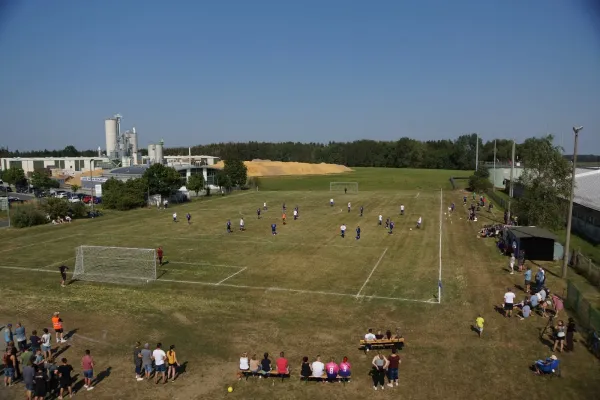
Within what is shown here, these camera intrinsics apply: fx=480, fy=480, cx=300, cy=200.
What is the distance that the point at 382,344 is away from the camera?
18.2 metres

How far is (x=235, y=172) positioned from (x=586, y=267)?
228 ft

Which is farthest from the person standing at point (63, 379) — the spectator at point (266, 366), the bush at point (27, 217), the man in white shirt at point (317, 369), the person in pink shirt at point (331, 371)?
the bush at point (27, 217)

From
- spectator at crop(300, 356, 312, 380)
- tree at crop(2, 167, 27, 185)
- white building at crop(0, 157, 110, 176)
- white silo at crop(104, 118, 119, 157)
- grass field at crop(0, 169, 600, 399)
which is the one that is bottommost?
grass field at crop(0, 169, 600, 399)

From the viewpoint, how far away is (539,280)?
2483cm

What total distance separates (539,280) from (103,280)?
959 inches

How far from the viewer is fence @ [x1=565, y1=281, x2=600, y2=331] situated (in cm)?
1930

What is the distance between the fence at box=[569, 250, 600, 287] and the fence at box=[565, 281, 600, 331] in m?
4.29

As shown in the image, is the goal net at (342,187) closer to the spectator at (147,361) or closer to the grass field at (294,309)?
the grass field at (294,309)

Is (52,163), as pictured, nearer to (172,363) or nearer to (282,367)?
(172,363)

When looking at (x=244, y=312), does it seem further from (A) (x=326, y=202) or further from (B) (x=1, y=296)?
(A) (x=326, y=202)

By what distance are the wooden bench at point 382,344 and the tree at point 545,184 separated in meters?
23.9

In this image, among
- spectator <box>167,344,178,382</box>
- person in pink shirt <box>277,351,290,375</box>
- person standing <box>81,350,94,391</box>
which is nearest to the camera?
person standing <box>81,350,94,391</box>

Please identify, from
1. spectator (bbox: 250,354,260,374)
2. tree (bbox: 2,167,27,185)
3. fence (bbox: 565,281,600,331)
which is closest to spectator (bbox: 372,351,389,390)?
spectator (bbox: 250,354,260,374)

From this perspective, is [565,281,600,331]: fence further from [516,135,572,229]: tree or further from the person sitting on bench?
[516,135,572,229]: tree
